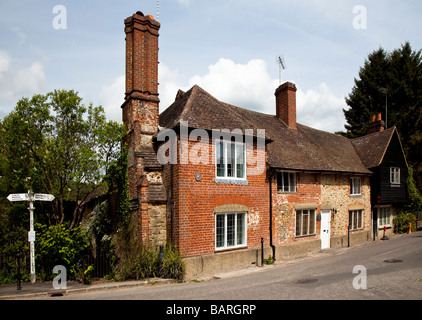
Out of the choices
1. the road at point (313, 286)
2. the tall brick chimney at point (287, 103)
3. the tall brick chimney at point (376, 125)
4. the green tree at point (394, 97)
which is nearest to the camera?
the road at point (313, 286)

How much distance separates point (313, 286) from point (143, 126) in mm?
9626

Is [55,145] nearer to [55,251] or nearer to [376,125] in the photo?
[55,251]

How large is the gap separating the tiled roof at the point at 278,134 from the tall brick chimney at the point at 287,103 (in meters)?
0.44

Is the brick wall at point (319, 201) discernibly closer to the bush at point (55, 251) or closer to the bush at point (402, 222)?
the bush at point (402, 222)

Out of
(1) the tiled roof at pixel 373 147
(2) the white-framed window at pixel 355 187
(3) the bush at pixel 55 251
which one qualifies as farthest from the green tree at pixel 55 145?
(1) the tiled roof at pixel 373 147

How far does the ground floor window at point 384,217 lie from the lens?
2330 centimetres

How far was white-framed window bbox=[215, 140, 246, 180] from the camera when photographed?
13.3m

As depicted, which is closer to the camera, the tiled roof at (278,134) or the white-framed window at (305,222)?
the tiled roof at (278,134)

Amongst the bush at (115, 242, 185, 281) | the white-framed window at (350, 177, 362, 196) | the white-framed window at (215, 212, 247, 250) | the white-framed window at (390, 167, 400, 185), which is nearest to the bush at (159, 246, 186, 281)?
the bush at (115, 242, 185, 281)

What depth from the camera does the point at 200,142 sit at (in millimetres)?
12711

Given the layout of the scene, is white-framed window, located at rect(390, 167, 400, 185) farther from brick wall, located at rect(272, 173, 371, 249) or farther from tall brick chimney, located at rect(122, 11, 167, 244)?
tall brick chimney, located at rect(122, 11, 167, 244)

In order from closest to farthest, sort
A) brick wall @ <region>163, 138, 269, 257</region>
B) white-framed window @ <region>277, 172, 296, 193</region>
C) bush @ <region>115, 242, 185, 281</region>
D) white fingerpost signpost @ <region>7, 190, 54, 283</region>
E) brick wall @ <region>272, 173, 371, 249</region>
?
white fingerpost signpost @ <region>7, 190, 54, 283</region> → bush @ <region>115, 242, 185, 281</region> → brick wall @ <region>163, 138, 269, 257</region> → brick wall @ <region>272, 173, 371, 249</region> → white-framed window @ <region>277, 172, 296, 193</region>

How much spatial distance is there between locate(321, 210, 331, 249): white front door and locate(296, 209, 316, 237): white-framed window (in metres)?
0.94

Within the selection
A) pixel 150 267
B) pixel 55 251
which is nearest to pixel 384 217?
pixel 150 267
